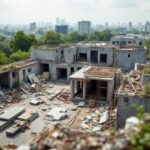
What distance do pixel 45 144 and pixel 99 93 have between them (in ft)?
58.1

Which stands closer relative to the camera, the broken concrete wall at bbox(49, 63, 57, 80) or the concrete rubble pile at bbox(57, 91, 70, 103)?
the concrete rubble pile at bbox(57, 91, 70, 103)

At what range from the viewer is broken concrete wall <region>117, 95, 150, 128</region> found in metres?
18.2

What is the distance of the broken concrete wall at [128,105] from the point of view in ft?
59.8

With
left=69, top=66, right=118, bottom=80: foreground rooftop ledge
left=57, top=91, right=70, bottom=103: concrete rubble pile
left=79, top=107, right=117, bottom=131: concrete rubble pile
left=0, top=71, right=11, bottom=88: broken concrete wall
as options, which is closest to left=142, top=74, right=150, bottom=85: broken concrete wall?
left=79, top=107, right=117, bottom=131: concrete rubble pile

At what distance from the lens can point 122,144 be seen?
7.89 m

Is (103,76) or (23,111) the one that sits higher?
(103,76)

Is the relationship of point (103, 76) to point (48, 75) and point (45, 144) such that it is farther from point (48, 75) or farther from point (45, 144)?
point (45, 144)

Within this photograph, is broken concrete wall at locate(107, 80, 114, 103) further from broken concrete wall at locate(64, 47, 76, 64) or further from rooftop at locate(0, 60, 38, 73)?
rooftop at locate(0, 60, 38, 73)

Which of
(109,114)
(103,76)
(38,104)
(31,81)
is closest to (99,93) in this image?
(103,76)

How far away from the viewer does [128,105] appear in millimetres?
18531

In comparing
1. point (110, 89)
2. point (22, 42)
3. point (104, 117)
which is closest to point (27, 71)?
point (110, 89)

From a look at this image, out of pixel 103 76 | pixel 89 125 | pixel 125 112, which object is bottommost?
pixel 89 125

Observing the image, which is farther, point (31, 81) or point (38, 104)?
point (31, 81)

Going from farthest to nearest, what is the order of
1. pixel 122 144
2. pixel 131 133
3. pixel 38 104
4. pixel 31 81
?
pixel 31 81
pixel 38 104
pixel 131 133
pixel 122 144
